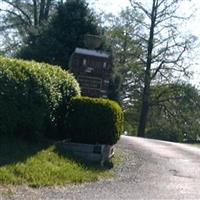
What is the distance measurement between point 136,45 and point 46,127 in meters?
38.9

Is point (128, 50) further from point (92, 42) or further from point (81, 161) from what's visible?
point (81, 161)

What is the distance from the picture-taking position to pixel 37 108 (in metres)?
12.3

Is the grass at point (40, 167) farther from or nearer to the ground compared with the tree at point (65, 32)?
nearer to the ground

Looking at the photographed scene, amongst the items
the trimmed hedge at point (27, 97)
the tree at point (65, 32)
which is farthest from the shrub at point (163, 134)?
the trimmed hedge at point (27, 97)

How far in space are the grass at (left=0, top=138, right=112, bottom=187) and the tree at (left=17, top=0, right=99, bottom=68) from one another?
14.2m

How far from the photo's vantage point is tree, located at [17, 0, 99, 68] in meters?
26.8

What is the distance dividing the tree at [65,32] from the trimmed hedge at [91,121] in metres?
12.7

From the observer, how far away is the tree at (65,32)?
26828mm

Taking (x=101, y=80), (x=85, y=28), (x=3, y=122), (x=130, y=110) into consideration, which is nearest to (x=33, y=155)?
(x=3, y=122)

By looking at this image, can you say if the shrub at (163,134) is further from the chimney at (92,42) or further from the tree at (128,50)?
the chimney at (92,42)

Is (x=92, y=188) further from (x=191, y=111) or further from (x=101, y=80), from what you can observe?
(x=191, y=111)

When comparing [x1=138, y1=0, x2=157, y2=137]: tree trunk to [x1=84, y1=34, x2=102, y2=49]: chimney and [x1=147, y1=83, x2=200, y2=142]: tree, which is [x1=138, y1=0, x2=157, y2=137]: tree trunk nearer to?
[x1=147, y1=83, x2=200, y2=142]: tree

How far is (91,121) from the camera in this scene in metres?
13.6

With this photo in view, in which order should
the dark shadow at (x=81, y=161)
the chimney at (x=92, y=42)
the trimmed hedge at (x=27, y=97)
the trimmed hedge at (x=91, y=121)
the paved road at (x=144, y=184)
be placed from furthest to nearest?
the chimney at (x=92, y=42) < the trimmed hedge at (x=91, y=121) < the dark shadow at (x=81, y=161) < the trimmed hedge at (x=27, y=97) < the paved road at (x=144, y=184)
